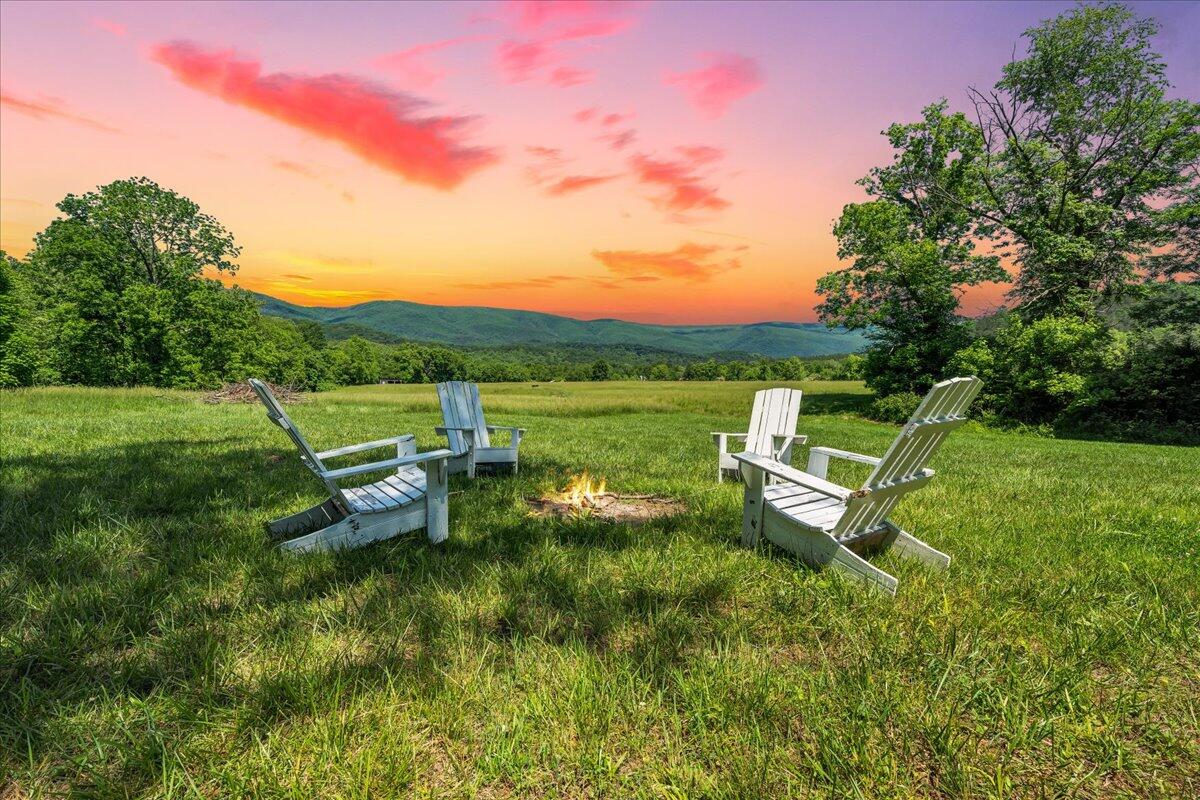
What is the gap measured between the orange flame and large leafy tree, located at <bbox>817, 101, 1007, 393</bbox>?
24711 millimetres

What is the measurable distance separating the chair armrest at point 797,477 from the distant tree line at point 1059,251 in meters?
23.9

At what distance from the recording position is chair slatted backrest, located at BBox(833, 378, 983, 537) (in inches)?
128

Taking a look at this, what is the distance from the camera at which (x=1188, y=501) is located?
6121mm

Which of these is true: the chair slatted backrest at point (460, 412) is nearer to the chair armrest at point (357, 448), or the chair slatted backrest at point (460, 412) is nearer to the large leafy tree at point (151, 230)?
the chair armrest at point (357, 448)

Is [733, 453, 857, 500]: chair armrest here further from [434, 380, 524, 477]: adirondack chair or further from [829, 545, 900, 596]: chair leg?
[434, 380, 524, 477]: adirondack chair

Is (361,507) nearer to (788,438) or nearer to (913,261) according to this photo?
(788,438)

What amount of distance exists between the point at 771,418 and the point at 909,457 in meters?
3.32

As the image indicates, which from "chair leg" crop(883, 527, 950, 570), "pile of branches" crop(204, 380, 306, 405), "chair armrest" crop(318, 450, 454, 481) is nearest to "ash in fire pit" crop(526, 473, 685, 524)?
"chair armrest" crop(318, 450, 454, 481)

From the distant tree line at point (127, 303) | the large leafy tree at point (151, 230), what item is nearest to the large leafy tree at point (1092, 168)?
the distant tree line at point (127, 303)

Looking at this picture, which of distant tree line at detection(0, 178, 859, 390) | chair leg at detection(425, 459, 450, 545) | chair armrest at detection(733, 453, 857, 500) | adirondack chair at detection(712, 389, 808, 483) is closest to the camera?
chair armrest at detection(733, 453, 857, 500)

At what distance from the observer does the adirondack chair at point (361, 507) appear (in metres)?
3.58

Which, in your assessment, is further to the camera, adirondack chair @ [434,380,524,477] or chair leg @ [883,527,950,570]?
adirondack chair @ [434,380,524,477]

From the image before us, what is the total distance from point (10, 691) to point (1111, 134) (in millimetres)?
34934

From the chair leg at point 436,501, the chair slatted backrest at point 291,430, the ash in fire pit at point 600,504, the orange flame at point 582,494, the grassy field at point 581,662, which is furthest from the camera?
the orange flame at point 582,494
